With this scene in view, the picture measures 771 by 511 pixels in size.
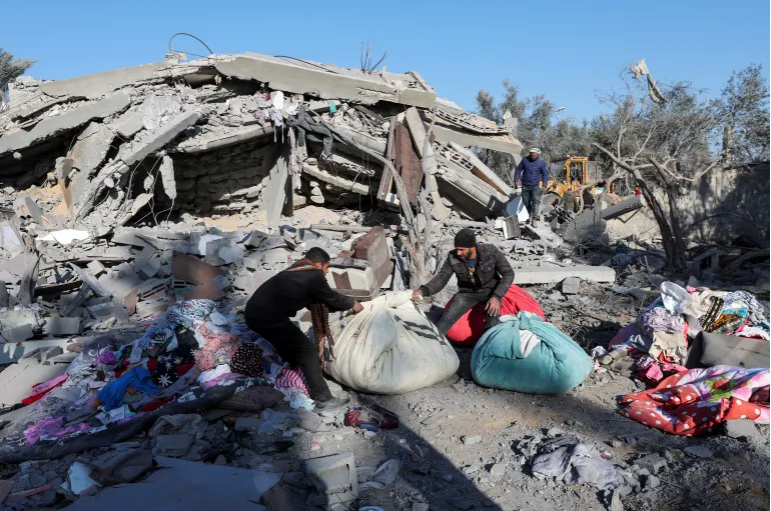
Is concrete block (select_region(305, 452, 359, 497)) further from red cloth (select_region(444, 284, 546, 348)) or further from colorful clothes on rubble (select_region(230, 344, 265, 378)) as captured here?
red cloth (select_region(444, 284, 546, 348))

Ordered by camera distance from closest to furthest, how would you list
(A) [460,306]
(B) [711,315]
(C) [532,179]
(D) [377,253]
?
(B) [711,315] → (A) [460,306] → (D) [377,253] → (C) [532,179]

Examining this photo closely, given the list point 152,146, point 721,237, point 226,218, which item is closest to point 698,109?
point 721,237

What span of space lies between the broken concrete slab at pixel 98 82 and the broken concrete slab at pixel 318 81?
1.10 m

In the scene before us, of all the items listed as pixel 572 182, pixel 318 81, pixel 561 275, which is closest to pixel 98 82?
pixel 318 81

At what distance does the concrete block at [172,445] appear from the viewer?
3.39 m

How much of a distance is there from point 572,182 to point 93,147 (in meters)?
15.3

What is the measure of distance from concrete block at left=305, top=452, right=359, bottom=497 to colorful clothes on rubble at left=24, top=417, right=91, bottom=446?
6.17ft

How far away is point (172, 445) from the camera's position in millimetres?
3412

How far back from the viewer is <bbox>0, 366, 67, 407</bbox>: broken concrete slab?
15.8 feet

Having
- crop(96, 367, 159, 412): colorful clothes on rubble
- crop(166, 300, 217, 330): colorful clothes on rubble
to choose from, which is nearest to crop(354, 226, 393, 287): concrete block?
crop(166, 300, 217, 330): colorful clothes on rubble

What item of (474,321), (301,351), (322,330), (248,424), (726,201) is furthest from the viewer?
(726,201)

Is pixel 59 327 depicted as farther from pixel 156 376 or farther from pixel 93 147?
pixel 93 147

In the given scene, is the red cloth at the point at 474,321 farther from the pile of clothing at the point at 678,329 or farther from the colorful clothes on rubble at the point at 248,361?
the colorful clothes on rubble at the point at 248,361

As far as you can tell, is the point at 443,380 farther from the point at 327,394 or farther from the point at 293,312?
the point at 293,312
